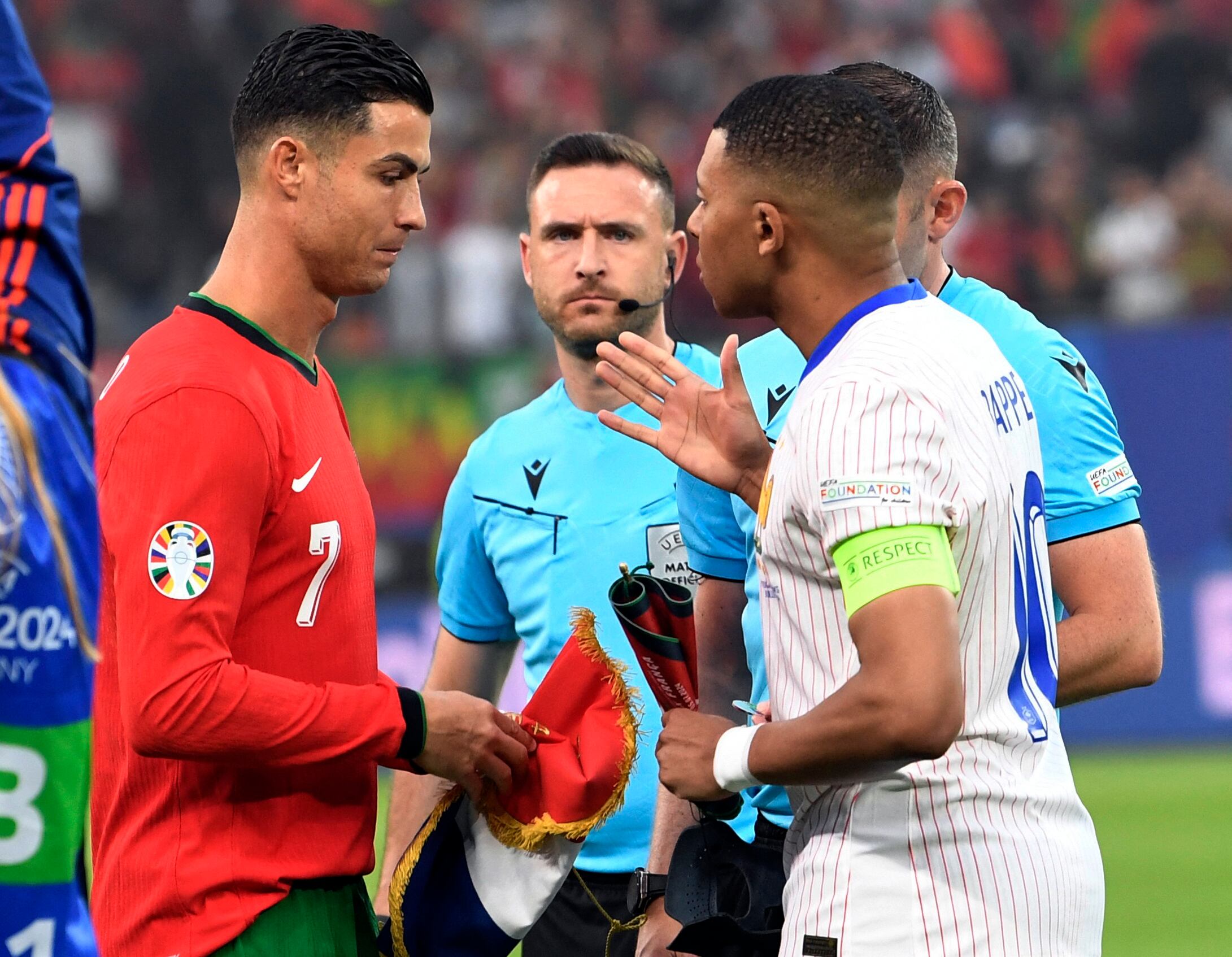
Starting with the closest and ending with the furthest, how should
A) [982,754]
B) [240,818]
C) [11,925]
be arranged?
1. [11,925]
2. [982,754]
3. [240,818]

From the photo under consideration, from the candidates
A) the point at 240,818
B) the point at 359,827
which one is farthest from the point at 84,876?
the point at 359,827

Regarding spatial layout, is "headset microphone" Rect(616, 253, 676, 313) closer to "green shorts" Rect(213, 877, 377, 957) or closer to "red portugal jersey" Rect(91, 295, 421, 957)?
"red portugal jersey" Rect(91, 295, 421, 957)

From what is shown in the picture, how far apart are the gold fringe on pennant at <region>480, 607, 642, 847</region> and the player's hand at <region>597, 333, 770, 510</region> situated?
0.52 metres

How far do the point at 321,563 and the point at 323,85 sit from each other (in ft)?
2.87

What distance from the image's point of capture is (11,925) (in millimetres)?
1788

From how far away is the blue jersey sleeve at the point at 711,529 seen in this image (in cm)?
321

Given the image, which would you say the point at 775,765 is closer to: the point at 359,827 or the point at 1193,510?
the point at 359,827

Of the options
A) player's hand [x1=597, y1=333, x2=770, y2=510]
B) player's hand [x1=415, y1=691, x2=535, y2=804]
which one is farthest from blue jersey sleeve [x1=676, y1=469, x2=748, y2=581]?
player's hand [x1=415, y1=691, x2=535, y2=804]

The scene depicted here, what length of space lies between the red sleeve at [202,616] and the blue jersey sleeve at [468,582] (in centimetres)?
149

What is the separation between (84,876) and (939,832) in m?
1.16

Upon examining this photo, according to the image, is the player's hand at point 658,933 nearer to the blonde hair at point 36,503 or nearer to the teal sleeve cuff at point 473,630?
the teal sleeve cuff at point 473,630

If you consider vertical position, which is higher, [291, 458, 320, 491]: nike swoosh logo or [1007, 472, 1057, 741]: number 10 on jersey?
[291, 458, 320, 491]: nike swoosh logo

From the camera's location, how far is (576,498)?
411 centimetres

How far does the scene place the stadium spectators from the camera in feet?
43.9
